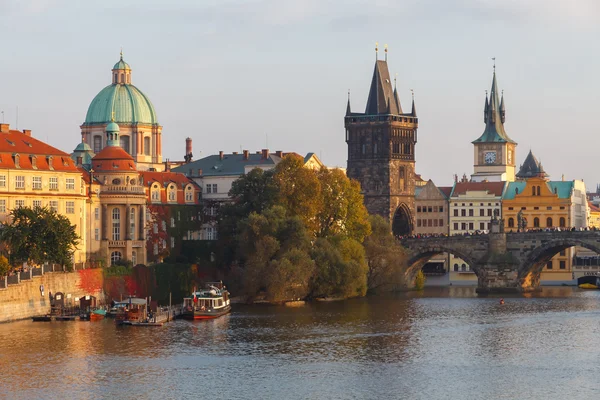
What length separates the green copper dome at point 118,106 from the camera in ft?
564

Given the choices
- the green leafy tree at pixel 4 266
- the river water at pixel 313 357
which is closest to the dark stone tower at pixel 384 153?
the river water at pixel 313 357

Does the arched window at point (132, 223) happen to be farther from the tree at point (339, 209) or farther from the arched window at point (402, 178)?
the arched window at point (402, 178)

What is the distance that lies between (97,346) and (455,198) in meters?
109

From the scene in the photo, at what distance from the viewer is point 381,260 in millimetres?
149375

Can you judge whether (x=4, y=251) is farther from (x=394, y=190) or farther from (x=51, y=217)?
(x=394, y=190)

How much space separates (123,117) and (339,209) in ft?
128

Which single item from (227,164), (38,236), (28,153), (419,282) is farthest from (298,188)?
(38,236)

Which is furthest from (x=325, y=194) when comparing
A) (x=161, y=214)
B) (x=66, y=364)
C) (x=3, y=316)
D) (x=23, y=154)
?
(x=66, y=364)

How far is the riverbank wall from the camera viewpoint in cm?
10769

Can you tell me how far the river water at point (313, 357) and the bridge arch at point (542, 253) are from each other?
29.7 m

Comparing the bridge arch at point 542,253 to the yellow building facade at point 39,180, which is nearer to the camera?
the yellow building facade at point 39,180

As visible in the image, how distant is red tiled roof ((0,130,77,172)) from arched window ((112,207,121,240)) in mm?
7088

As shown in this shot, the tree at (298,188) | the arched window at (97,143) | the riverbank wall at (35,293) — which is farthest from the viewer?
the arched window at (97,143)

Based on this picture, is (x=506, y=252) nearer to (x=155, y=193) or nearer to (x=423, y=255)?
(x=423, y=255)
